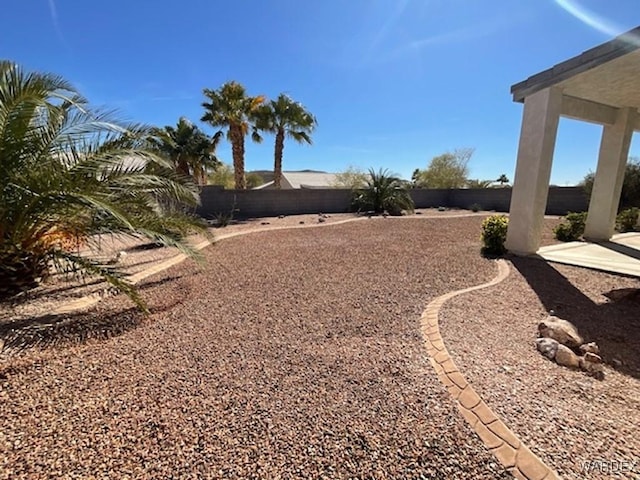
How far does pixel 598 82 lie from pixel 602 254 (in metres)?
3.75

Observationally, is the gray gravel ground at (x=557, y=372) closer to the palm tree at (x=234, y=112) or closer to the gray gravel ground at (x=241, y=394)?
the gray gravel ground at (x=241, y=394)

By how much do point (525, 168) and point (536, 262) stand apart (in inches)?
81.4

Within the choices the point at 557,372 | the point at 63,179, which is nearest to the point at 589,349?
the point at 557,372

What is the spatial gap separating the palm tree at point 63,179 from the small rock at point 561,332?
4767 millimetres

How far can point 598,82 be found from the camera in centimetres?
618

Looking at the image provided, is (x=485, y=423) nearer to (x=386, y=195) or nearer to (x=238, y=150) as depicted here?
(x=386, y=195)

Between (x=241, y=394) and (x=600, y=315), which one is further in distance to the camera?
(x=600, y=315)

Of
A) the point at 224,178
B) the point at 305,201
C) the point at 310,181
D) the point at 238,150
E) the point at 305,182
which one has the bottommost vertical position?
the point at 305,201

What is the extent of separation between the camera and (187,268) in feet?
21.3

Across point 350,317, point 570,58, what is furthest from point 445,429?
point 570,58

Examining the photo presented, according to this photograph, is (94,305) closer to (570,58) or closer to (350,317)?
(350,317)

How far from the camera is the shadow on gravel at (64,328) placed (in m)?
3.34

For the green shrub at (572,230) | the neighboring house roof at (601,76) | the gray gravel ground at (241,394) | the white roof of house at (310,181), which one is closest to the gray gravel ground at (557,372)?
the gray gravel ground at (241,394)

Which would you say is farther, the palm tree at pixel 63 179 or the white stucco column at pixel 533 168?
the white stucco column at pixel 533 168
